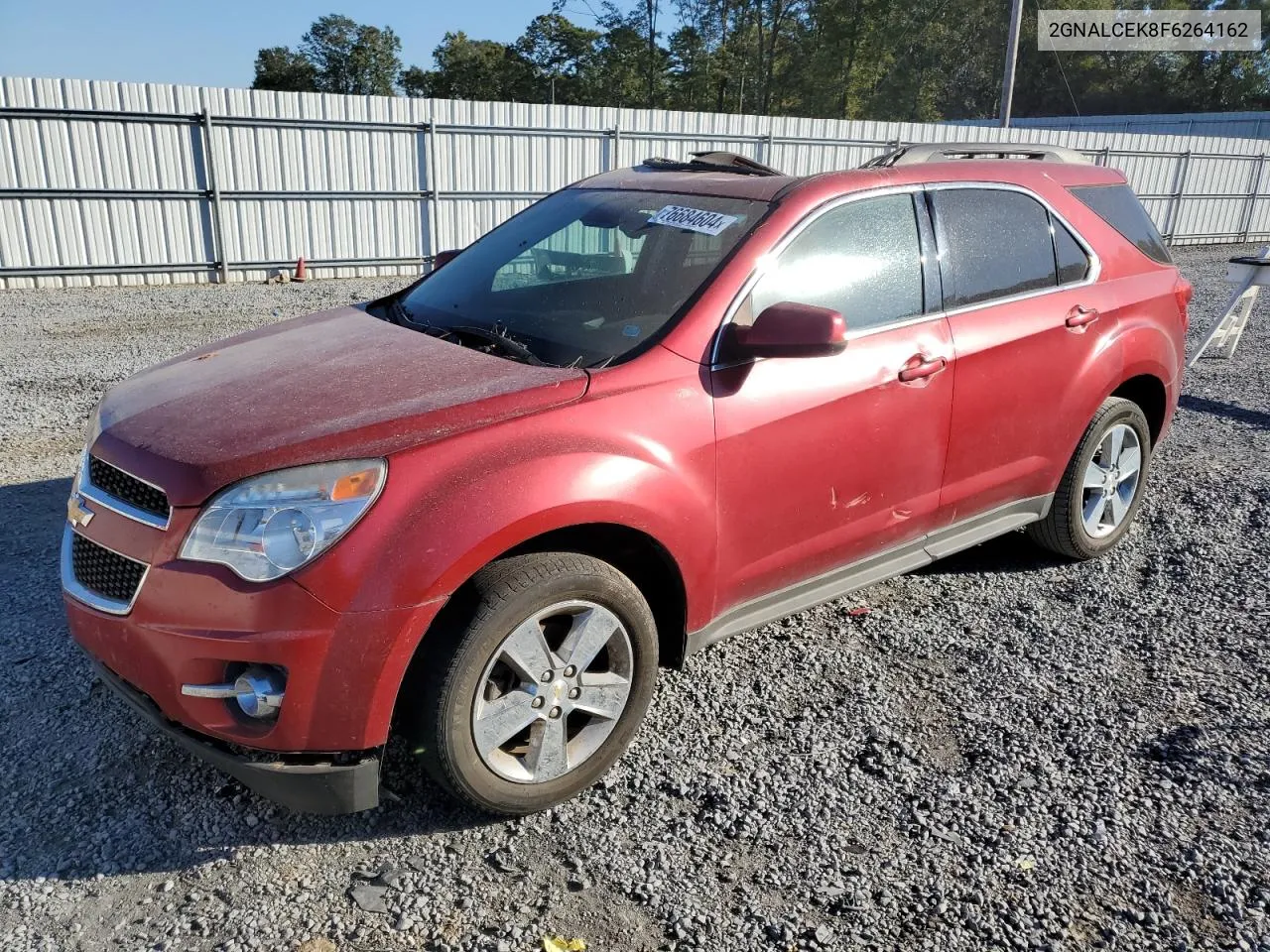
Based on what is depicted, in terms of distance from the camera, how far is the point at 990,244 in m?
3.89

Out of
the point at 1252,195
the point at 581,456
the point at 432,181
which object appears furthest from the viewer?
the point at 1252,195

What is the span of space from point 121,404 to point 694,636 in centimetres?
195

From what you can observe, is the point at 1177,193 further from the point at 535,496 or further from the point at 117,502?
the point at 117,502

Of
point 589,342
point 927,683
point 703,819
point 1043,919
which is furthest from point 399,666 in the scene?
point 927,683

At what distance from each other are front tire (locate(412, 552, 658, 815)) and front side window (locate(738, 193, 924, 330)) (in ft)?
3.59

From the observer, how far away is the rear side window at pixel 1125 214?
14.4 ft

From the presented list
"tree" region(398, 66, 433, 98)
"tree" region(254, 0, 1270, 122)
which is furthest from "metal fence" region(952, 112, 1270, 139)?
"tree" region(398, 66, 433, 98)

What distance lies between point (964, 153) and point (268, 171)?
38.7 feet

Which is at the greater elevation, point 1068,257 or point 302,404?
point 1068,257

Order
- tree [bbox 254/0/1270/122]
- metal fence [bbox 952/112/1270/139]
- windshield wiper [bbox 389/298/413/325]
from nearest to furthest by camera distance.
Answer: windshield wiper [bbox 389/298/413/325]
metal fence [bbox 952/112/1270/139]
tree [bbox 254/0/1270/122]

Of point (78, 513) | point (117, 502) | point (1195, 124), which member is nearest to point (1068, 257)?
point (117, 502)

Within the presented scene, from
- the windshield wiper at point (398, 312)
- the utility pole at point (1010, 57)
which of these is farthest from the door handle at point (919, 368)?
the utility pole at point (1010, 57)

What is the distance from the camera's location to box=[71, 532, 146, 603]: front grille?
246cm

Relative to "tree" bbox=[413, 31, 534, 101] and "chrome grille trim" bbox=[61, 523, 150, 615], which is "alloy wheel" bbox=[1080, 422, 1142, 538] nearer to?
"chrome grille trim" bbox=[61, 523, 150, 615]
